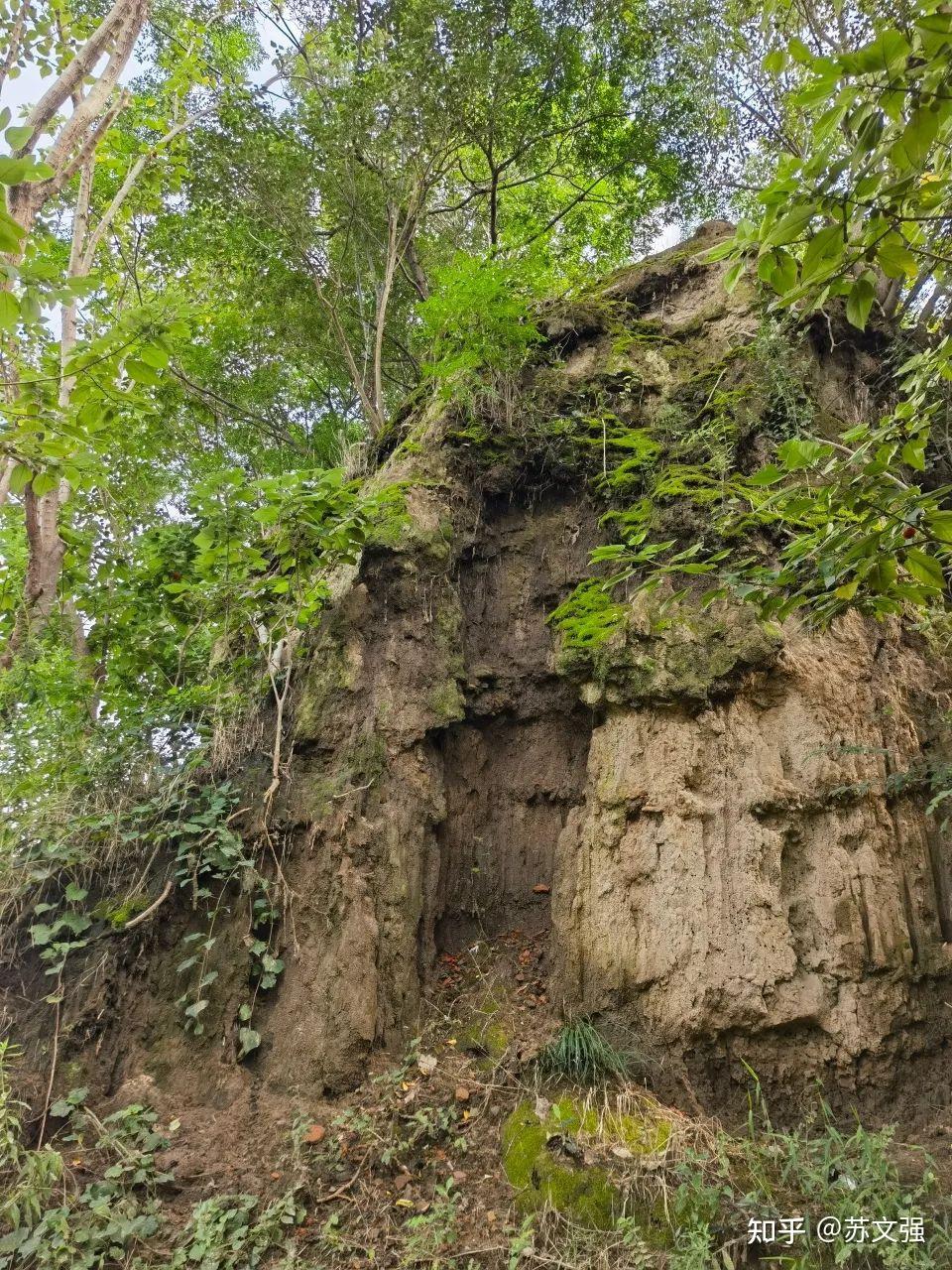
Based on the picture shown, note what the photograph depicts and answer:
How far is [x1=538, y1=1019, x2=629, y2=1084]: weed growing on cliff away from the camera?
4.52 metres

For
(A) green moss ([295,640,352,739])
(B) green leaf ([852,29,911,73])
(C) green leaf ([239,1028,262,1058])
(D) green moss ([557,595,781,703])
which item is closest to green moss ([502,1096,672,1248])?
(C) green leaf ([239,1028,262,1058])

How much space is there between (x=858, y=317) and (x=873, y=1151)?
414 cm

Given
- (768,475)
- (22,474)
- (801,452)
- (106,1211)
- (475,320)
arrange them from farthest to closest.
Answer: (475,320) → (106,1211) → (22,474) → (768,475) → (801,452)

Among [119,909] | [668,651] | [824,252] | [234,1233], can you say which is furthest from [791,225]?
[119,909]

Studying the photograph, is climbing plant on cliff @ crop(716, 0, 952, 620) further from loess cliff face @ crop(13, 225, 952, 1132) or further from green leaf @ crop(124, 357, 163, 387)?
green leaf @ crop(124, 357, 163, 387)

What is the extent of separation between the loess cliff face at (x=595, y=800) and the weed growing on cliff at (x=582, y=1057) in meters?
0.17

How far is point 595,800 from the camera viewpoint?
5383 millimetres

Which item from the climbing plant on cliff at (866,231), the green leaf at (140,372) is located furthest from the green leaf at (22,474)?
the climbing plant on cliff at (866,231)

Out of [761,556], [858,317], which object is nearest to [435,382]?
[761,556]

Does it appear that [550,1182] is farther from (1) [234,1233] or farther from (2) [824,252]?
(2) [824,252]

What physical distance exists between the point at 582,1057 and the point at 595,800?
1602 mm

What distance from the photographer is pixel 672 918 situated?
4.82 m

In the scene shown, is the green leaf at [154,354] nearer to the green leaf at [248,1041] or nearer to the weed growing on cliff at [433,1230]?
the green leaf at [248,1041]

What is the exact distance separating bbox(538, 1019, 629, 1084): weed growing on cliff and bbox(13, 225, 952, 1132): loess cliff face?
0.55ft
